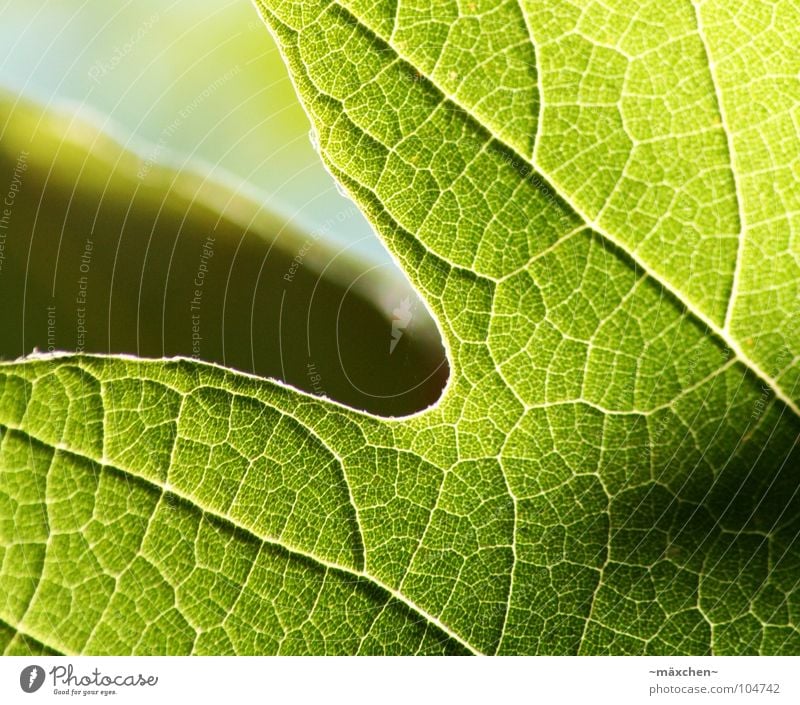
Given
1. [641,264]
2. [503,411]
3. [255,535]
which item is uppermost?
[641,264]

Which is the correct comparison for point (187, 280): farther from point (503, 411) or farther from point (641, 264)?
point (641, 264)

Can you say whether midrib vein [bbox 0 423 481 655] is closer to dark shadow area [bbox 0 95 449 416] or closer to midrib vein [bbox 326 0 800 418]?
dark shadow area [bbox 0 95 449 416]

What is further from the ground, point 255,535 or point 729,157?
point 729,157
